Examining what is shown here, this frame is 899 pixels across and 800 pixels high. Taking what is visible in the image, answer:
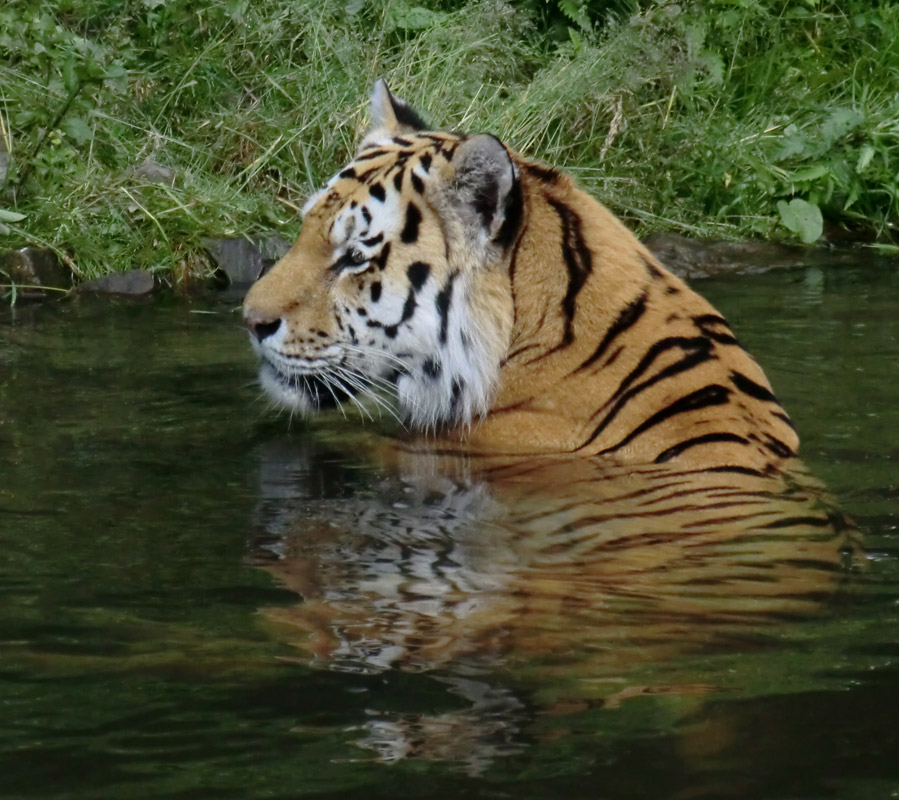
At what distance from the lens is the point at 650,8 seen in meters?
9.06

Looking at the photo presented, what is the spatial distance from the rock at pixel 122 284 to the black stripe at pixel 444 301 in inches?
122

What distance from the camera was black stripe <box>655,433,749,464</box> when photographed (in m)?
3.88

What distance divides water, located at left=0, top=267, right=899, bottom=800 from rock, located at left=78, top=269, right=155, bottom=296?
2438 millimetres

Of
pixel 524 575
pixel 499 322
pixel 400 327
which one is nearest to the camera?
pixel 524 575

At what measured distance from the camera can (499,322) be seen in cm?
412

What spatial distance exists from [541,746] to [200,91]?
683 cm

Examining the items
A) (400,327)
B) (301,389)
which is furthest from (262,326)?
(400,327)

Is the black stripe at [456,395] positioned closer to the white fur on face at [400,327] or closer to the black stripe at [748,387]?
the white fur on face at [400,327]

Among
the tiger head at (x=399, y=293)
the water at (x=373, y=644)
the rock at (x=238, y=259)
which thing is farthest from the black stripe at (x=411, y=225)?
the rock at (x=238, y=259)

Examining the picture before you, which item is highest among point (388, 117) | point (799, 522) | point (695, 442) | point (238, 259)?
point (388, 117)

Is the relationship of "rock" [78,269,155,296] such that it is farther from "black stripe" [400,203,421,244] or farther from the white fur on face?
"black stripe" [400,203,421,244]

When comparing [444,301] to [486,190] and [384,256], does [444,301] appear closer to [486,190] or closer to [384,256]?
[384,256]

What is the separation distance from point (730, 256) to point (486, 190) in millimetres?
4118

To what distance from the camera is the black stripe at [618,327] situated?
13.3ft
